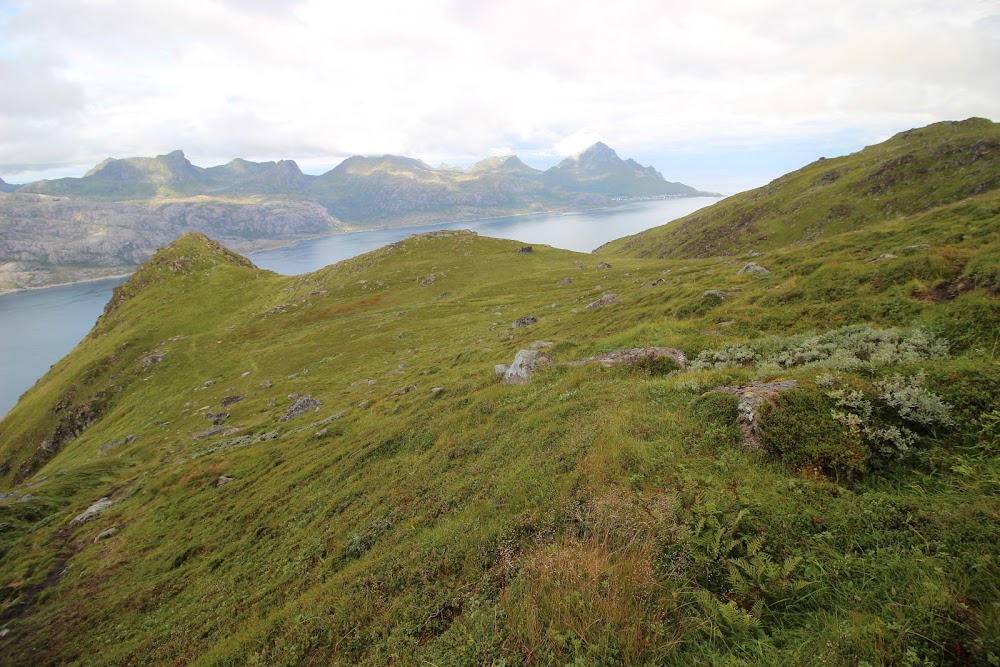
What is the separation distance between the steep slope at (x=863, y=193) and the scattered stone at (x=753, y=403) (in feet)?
Answer: 276

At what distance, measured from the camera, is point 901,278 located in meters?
16.1

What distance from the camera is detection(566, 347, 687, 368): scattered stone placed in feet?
51.0

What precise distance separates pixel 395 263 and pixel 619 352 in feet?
302

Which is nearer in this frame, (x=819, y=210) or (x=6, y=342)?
(x=819, y=210)

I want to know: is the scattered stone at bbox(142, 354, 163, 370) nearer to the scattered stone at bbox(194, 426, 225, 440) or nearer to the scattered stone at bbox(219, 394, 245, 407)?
the scattered stone at bbox(219, 394, 245, 407)

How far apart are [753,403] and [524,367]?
1240 centimetres

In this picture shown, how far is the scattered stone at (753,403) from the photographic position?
8.66 m

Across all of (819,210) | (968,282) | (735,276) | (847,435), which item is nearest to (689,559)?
(847,435)

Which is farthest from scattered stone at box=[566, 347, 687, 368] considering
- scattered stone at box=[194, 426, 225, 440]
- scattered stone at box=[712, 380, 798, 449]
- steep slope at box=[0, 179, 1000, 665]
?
scattered stone at box=[194, 426, 225, 440]

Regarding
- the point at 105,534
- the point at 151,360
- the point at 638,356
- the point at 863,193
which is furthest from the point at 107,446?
the point at 863,193

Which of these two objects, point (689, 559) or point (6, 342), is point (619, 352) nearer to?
point (689, 559)

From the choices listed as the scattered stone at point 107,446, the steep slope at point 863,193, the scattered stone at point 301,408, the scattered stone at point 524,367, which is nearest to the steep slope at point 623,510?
the scattered stone at point 524,367

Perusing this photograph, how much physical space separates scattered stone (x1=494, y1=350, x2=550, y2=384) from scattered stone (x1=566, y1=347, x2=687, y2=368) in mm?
2951

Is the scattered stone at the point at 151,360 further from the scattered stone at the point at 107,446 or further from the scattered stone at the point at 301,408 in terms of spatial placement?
the scattered stone at the point at 301,408
